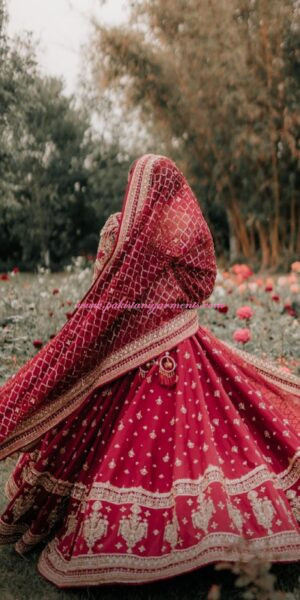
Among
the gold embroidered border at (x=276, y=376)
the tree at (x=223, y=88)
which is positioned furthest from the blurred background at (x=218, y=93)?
the gold embroidered border at (x=276, y=376)

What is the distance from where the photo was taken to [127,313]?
217 cm

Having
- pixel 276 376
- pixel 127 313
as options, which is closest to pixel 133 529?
pixel 127 313

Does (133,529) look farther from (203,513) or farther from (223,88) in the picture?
(223,88)

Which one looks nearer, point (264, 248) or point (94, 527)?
point (94, 527)

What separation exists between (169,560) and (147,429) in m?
0.41

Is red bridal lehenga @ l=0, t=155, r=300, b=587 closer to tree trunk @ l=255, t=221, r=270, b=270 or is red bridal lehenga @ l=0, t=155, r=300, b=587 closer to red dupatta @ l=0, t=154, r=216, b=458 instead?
red dupatta @ l=0, t=154, r=216, b=458

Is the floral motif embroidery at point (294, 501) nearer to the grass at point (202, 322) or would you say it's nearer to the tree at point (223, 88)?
Answer: the grass at point (202, 322)

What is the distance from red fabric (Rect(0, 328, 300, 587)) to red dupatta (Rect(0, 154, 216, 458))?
0.37ft

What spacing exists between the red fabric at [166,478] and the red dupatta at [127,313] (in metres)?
0.11

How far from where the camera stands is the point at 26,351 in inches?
193

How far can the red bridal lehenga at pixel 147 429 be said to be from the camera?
1931mm

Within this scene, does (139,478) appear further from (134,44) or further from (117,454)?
(134,44)

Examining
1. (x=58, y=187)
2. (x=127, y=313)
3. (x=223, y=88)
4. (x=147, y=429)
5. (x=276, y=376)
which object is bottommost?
(x=58, y=187)

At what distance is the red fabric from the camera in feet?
6.29
